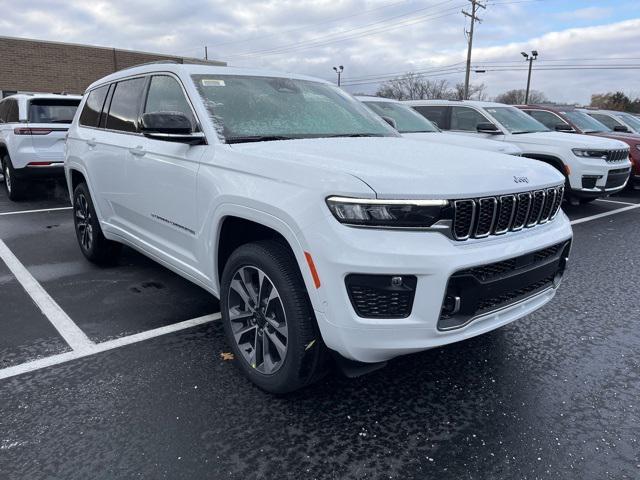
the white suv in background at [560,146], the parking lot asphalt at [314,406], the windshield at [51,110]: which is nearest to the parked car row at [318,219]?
the parking lot asphalt at [314,406]

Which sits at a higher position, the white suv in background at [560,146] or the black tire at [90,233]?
the white suv in background at [560,146]

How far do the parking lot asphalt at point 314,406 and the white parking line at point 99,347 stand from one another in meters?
0.02

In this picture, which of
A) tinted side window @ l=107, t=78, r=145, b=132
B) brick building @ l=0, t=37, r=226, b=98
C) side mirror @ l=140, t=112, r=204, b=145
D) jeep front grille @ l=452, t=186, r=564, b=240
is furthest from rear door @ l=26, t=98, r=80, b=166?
brick building @ l=0, t=37, r=226, b=98

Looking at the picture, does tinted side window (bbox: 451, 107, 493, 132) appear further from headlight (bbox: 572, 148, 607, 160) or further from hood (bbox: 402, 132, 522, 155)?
headlight (bbox: 572, 148, 607, 160)

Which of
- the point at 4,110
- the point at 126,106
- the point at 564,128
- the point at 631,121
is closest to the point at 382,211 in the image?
the point at 126,106

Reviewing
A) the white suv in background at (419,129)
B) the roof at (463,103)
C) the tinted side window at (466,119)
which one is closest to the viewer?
the white suv in background at (419,129)

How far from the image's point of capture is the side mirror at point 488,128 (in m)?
8.56

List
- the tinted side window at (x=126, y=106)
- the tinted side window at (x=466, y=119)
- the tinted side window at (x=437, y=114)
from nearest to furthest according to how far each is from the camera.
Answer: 1. the tinted side window at (x=126, y=106)
2. the tinted side window at (x=466, y=119)
3. the tinted side window at (x=437, y=114)

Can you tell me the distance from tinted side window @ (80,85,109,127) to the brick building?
71.7 feet

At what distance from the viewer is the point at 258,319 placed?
2.83 metres

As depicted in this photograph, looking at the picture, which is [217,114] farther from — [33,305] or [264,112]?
[33,305]

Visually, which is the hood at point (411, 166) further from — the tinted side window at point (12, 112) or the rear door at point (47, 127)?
the tinted side window at point (12, 112)

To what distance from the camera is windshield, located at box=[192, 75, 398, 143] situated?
128 inches

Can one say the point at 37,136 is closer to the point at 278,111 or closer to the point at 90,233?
the point at 90,233
